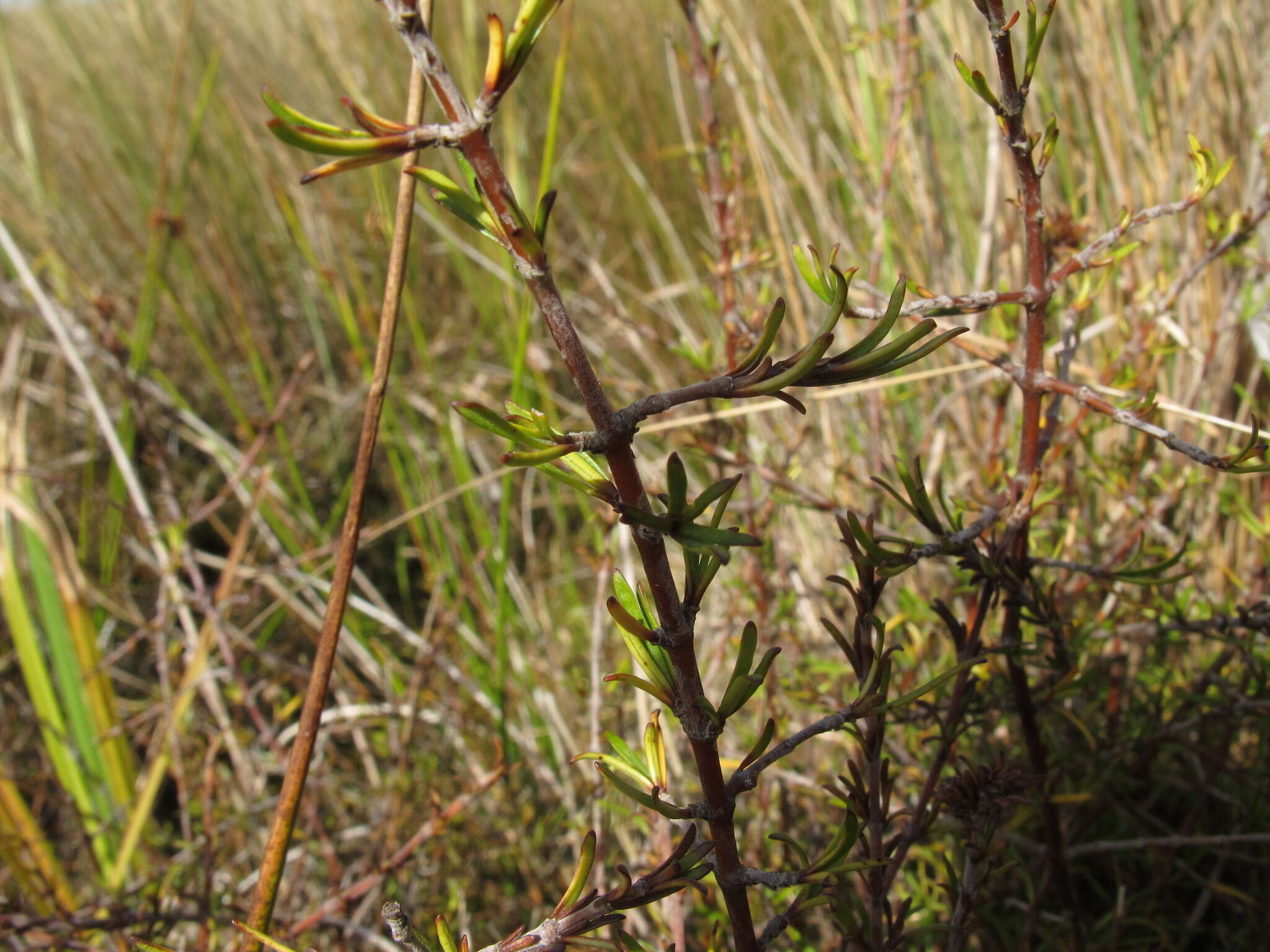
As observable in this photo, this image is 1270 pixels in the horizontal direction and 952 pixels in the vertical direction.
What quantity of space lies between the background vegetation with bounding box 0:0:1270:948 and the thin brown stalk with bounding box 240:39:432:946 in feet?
0.53

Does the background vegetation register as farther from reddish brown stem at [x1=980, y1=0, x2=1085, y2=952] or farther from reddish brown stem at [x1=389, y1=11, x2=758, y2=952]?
reddish brown stem at [x1=389, y1=11, x2=758, y2=952]

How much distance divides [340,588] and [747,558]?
0.49 m

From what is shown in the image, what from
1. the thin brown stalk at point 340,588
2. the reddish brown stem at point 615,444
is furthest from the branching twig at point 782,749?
the thin brown stalk at point 340,588

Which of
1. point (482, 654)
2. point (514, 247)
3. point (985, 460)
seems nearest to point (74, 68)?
point (482, 654)

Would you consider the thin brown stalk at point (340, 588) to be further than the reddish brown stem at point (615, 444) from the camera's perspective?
Yes

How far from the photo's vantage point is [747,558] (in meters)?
0.88

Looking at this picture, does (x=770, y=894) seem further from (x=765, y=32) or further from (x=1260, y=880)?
(x=765, y=32)

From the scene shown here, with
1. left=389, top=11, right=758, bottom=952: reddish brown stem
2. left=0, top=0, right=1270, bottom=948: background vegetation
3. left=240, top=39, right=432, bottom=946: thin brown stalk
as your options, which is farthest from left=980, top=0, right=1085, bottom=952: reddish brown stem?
left=240, top=39, right=432, bottom=946: thin brown stalk

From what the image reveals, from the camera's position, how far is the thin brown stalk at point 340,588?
1.46 ft

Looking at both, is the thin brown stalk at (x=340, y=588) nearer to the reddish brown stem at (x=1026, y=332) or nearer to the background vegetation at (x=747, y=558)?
the background vegetation at (x=747, y=558)

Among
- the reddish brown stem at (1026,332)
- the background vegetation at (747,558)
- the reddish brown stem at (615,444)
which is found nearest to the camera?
the reddish brown stem at (615,444)

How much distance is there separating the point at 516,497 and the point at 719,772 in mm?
1460

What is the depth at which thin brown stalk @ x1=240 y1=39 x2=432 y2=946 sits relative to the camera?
0.45m

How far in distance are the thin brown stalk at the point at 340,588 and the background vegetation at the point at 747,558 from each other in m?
0.16
